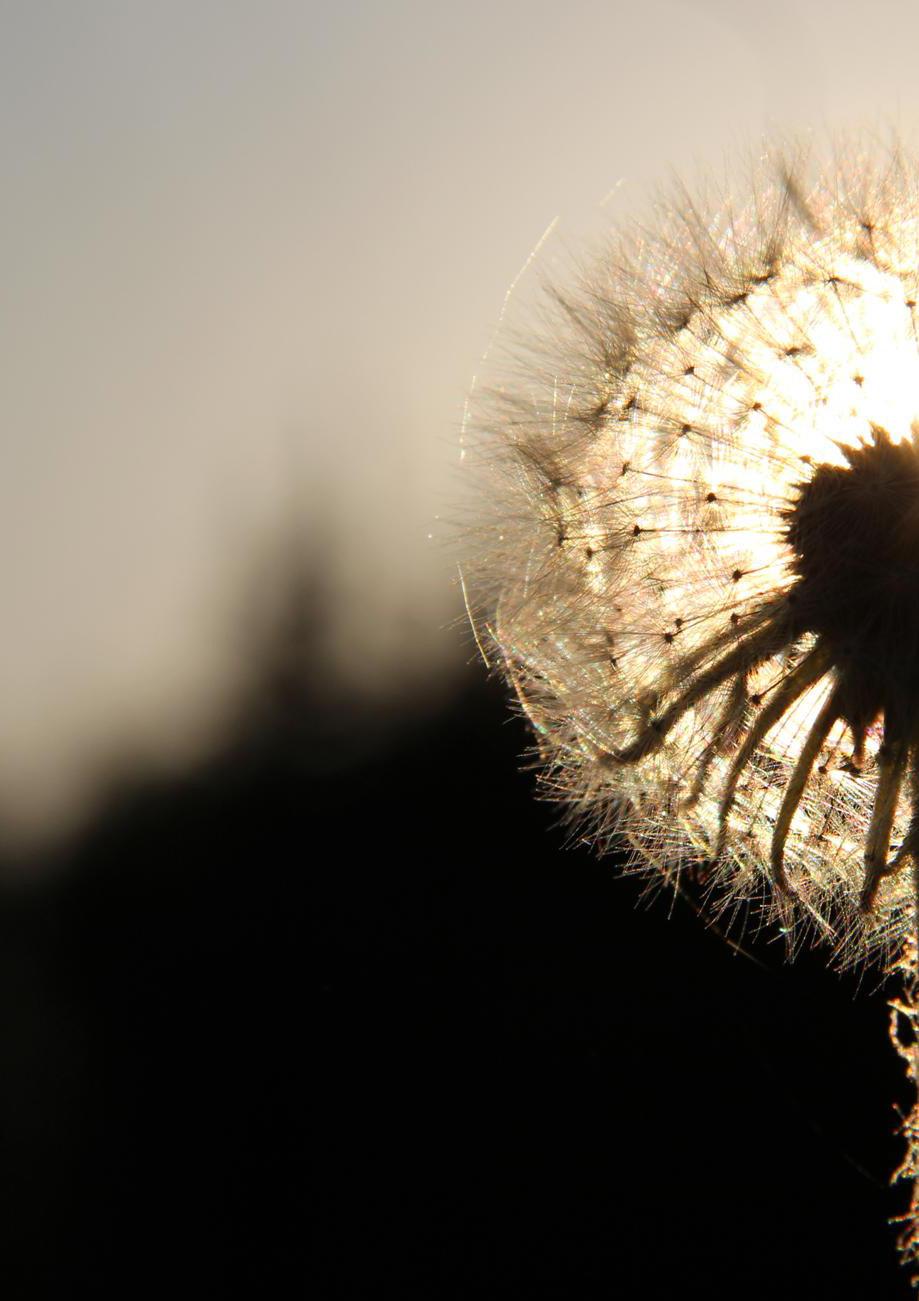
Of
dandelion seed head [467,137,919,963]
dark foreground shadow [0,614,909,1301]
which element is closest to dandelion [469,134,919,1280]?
dandelion seed head [467,137,919,963]

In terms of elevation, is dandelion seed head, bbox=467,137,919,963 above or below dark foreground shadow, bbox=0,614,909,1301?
above

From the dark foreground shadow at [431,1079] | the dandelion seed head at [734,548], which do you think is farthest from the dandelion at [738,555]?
the dark foreground shadow at [431,1079]

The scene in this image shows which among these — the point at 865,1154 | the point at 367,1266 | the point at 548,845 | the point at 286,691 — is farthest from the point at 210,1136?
the point at 286,691

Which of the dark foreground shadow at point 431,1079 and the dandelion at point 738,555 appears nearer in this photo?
the dandelion at point 738,555

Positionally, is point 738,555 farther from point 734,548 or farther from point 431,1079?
point 431,1079

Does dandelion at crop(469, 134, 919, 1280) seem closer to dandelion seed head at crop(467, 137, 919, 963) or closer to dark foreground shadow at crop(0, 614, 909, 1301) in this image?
dandelion seed head at crop(467, 137, 919, 963)

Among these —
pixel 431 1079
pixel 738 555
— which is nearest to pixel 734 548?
pixel 738 555

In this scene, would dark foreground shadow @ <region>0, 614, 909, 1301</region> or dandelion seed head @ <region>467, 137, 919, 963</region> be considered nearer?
dandelion seed head @ <region>467, 137, 919, 963</region>

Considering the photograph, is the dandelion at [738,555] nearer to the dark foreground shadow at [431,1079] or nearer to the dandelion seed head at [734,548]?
the dandelion seed head at [734,548]
